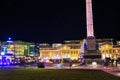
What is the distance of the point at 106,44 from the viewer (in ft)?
626

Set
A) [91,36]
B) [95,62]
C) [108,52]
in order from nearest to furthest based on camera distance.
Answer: [95,62] → [91,36] → [108,52]

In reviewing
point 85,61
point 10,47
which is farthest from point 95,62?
point 10,47

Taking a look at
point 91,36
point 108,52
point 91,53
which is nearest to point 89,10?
point 91,36

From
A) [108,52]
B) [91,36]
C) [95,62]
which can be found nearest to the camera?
[95,62]

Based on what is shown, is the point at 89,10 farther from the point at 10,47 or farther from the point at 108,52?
the point at 108,52

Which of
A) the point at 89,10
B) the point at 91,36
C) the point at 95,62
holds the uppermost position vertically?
the point at 89,10

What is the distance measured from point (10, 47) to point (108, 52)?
193ft

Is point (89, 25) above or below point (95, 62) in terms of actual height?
above

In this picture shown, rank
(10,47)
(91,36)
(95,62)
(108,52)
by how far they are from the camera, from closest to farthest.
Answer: (95,62)
(91,36)
(10,47)
(108,52)

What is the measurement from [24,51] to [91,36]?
425 ft

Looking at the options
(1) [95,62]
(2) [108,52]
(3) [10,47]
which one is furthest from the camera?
(2) [108,52]

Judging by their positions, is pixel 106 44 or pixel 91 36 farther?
pixel 106 44

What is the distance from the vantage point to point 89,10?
68.4 m

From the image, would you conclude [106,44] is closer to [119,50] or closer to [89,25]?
[119,50]
